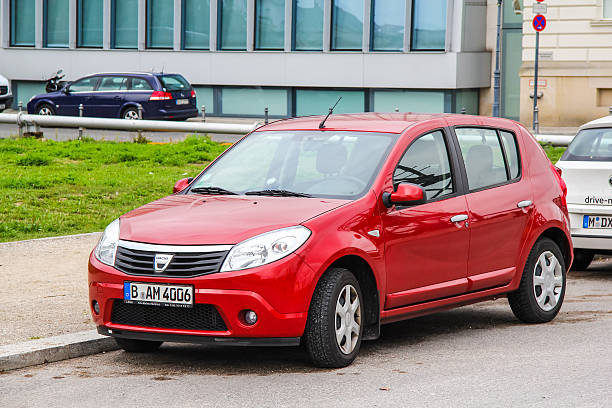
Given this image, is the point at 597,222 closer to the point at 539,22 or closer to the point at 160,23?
the point at 539,22

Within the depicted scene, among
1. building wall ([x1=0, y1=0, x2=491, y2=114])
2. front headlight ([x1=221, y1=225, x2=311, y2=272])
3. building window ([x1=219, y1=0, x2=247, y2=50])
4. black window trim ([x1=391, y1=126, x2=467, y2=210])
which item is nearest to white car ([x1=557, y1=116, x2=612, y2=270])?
black window trim ([x1=391, y1=126, x2=467, y2=210])

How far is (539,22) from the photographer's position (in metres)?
32.7

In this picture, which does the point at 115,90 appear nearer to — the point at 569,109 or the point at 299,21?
the point at 299,21

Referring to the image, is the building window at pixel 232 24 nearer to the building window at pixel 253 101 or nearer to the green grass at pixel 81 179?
the building window at pixel 253 101

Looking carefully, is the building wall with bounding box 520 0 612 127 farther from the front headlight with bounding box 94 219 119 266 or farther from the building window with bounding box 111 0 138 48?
the front headlight with bounding box 94 219 119 266

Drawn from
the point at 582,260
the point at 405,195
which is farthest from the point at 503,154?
the point at 582,260

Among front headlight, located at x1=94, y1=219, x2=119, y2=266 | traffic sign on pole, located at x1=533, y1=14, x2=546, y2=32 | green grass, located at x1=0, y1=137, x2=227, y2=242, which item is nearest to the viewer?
front headlight, located at x1=94, y1=219, x2=119, y2=266

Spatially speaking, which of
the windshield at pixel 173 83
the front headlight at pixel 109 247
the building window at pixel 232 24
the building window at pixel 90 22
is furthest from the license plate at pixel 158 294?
the building window at pixel 90 22

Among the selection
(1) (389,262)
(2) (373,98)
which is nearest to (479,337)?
(1) (389,262)

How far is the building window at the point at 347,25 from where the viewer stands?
129 feet

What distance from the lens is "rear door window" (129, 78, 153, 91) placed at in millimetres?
33594

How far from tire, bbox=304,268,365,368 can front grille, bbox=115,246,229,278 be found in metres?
0.65

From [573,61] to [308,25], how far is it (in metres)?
9.89

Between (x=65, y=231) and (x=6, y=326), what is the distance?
557cm
